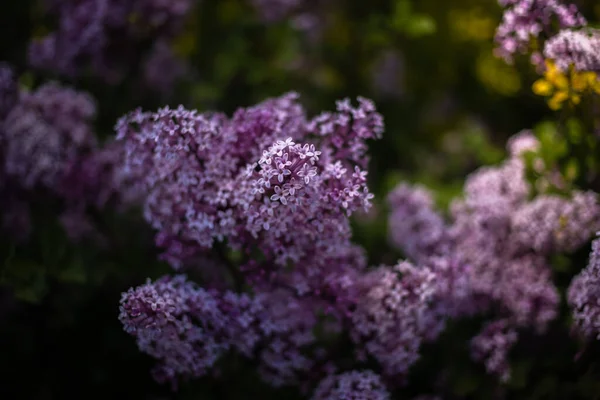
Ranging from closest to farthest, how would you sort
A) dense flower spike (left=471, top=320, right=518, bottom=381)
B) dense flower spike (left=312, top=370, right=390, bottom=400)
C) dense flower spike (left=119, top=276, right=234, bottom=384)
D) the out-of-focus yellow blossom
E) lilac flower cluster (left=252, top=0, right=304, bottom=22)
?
1. dense flower spike (left=119, top=276, right=234, bottom=384)
2. dense flower spike (left=312, top=370, right=390, bottom=400)
3. the out-of-focus yellow blossom
4. dense flower spike (left=471, top=320, right=518, bottom=381)
5. lilac flower cluster (left=252, top=0, right=304, bottom=22)

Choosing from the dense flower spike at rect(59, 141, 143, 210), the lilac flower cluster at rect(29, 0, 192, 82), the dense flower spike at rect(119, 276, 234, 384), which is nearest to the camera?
the dense flower spike at rect(119, 276, 234, 384)

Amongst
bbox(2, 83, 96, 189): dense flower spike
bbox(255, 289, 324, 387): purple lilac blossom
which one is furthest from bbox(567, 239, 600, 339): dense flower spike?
bbox(2, 83, 96, 189): dense flower spike

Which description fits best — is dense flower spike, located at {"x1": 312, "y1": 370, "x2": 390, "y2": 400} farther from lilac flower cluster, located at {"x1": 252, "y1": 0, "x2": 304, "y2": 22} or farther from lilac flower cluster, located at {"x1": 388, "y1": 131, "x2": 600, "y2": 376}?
lilac flower cluster, located at {"x1": 252, "y1": 0, "x2": 304, "y2": 22}

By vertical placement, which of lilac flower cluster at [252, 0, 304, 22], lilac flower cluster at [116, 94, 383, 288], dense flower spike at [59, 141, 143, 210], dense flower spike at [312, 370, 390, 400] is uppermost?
lilac flower cluster at [252, 0, 304, 22]

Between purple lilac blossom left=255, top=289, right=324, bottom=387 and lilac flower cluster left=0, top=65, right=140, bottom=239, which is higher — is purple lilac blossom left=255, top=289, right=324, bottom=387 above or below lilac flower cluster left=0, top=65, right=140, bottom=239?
below

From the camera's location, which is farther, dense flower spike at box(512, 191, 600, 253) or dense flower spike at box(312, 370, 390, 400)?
dense flower spike at box(512, 191, 600, 253)

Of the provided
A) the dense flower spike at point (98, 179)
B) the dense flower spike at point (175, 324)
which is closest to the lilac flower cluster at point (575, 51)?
the dense flower spike at point (175, 324)

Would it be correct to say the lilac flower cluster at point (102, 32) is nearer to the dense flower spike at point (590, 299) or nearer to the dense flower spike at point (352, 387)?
the dense flower spike at point (352, 387)
